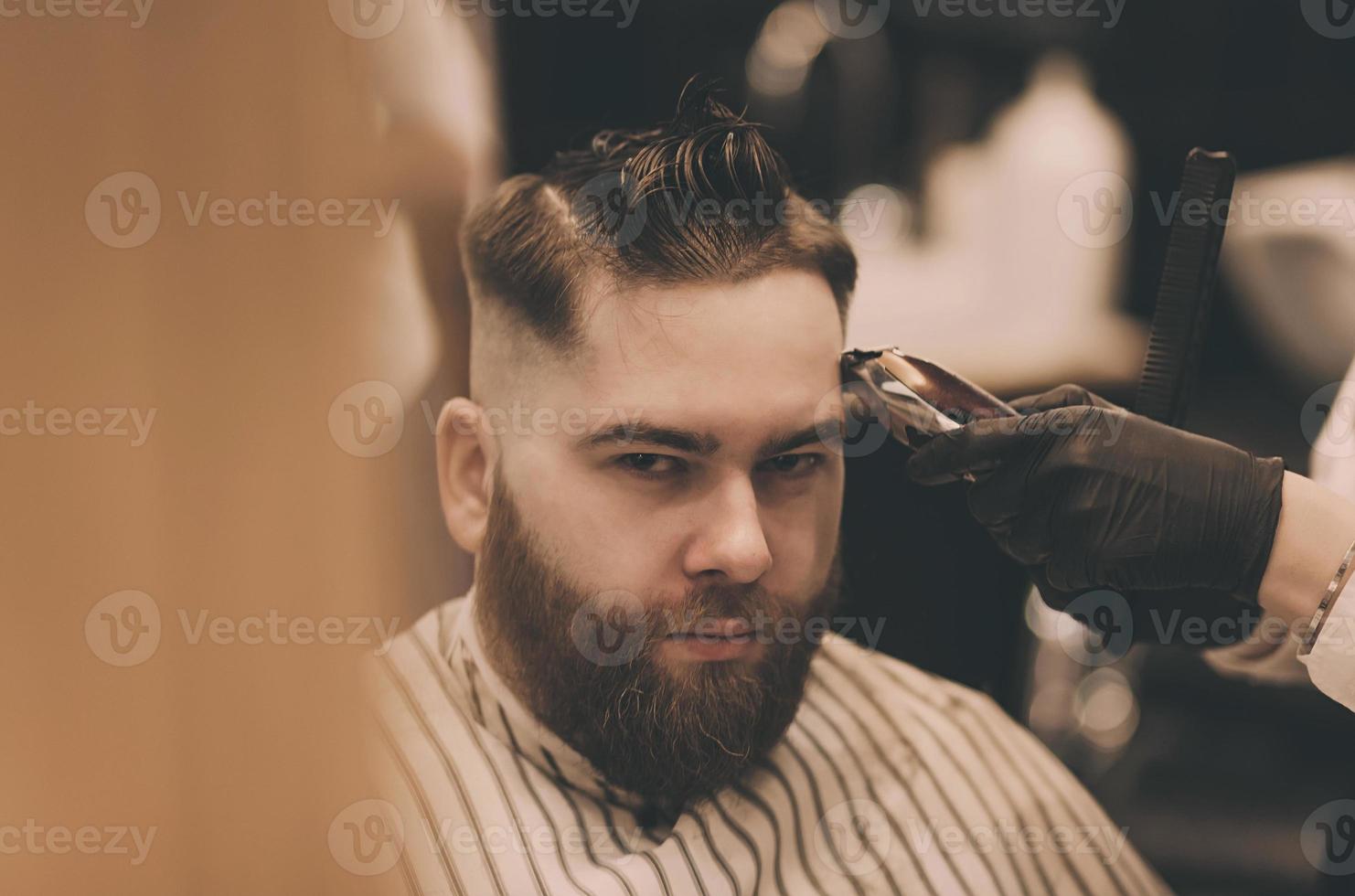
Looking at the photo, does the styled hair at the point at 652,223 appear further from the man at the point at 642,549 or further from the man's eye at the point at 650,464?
the man's eye at the point at 650,464

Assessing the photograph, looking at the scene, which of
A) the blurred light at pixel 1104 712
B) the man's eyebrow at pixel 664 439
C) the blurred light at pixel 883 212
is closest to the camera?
the man's eyebrow at pixel 664 439

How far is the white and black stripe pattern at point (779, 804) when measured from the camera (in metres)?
1.23

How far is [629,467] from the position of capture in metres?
1.23

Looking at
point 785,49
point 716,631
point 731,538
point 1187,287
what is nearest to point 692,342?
point 731,538

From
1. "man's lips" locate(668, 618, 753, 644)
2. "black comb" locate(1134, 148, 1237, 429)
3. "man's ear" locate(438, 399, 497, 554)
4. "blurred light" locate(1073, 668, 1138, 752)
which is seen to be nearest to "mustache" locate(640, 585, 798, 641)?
"man's lips" locate(668, 618, 753, 644)

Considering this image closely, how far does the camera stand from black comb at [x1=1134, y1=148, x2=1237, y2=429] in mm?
1302

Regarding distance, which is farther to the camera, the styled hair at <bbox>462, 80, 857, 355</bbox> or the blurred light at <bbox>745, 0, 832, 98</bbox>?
the blurred light at <bbox>745, 0, 832, 98</bbox>

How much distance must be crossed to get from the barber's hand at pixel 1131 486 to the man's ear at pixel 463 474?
1.81 feet

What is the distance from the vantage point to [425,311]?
4.50 ft

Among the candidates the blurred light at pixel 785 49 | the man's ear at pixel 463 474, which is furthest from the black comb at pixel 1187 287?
the blurred light at pixel 785 49

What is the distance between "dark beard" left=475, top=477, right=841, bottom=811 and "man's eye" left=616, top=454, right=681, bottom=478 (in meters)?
0.15

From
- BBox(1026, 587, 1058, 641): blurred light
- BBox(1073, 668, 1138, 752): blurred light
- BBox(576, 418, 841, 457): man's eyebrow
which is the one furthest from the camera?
BBox(1073, 668, 1138, 752): blurred light

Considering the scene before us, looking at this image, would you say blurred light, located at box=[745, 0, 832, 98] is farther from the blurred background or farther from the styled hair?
the styled hair

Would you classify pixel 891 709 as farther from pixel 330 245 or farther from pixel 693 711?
pixel 330 245
